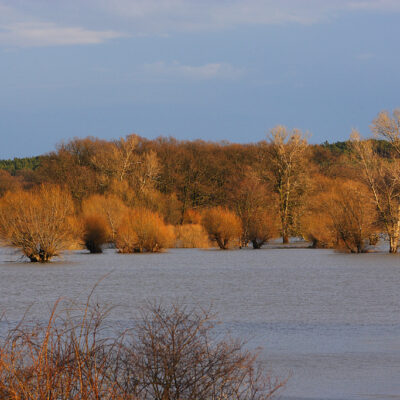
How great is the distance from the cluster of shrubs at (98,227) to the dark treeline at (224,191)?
0.09 metres

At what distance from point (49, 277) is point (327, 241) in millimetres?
26548

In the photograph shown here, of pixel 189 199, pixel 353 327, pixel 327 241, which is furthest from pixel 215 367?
pixel 189 199

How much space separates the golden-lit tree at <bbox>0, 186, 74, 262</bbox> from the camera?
1383 inches

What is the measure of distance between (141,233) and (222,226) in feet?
20.7

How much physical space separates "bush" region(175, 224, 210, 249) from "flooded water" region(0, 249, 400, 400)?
10932 mm

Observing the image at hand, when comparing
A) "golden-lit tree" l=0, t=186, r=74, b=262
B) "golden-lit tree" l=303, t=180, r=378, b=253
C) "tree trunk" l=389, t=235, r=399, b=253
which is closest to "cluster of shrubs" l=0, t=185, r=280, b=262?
"golden-lit tree" l=0, t=186, r=74, b=262

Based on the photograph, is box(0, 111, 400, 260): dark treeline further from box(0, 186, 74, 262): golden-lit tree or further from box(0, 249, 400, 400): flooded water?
box(0, 249, 400, 400): flooded water

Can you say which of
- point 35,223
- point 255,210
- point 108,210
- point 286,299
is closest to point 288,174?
point 255,210

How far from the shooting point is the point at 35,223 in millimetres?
34938

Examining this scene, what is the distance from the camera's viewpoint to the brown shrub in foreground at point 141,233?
144 ft

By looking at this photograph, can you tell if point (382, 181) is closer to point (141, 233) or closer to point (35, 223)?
point (141, 233)

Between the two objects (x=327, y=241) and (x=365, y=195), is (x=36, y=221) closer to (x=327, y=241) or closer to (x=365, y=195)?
(x=365, y=195)

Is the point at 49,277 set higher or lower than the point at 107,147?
lower

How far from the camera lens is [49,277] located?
28.3m
